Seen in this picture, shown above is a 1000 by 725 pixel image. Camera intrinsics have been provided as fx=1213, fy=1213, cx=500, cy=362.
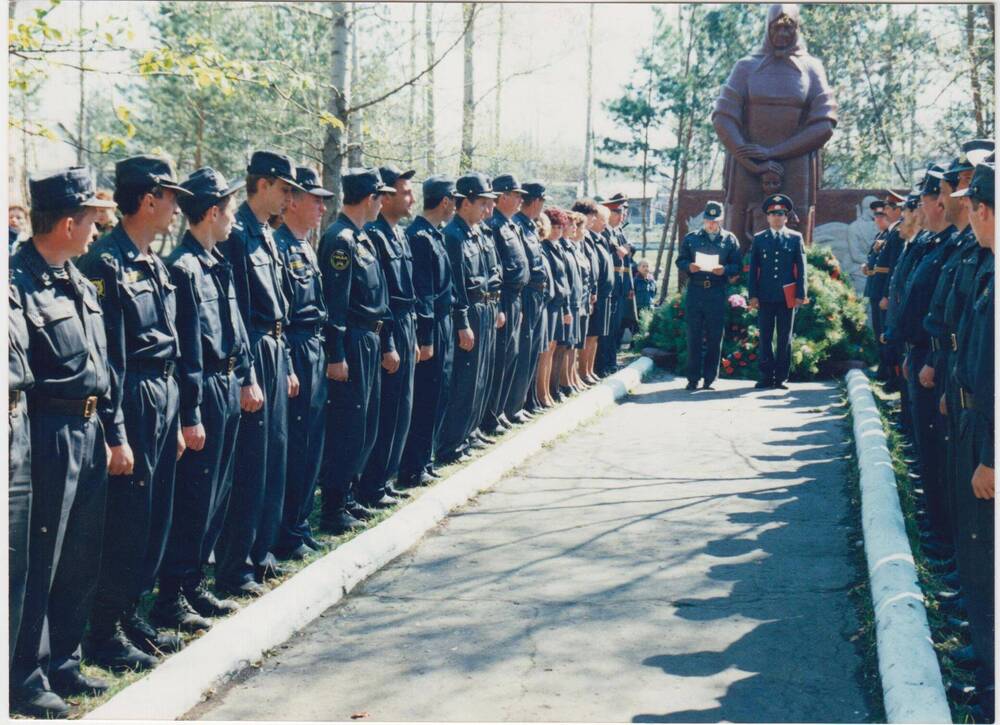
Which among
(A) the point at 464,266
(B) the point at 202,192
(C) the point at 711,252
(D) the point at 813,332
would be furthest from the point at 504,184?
(D) the point at 813,332

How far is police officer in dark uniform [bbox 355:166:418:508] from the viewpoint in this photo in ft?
25.5

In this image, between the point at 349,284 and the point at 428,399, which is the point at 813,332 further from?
the point at 349,284

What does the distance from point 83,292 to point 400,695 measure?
6.38 ft

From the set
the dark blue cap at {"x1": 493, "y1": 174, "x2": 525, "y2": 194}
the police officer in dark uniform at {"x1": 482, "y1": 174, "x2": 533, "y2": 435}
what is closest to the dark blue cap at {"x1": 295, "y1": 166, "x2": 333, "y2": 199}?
the police officer in dark uniform at {"x1": 482, "y1": 174, "x2": 533, "y2": 435}

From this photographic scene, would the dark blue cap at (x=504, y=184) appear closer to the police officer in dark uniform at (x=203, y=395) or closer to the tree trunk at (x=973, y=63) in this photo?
the police officer in dark uniform at (x=203, y=395)

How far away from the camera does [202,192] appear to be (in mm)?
5453

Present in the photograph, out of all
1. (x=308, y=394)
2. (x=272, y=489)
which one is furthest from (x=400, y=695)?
(x=308, y=394)

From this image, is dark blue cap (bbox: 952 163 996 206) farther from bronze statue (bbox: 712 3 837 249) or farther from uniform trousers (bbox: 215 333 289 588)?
bronze statue (bbox: 712 3 837 249)

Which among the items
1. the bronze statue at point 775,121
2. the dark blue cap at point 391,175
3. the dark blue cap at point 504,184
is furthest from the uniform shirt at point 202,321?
the bronze statue at point 775,121

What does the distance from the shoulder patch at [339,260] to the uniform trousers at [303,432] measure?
0.57m

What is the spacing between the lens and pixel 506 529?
755cm

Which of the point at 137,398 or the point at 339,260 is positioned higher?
the point at 339,260

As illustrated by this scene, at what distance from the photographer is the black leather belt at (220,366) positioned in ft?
17.8

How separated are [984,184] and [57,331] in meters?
3.42
